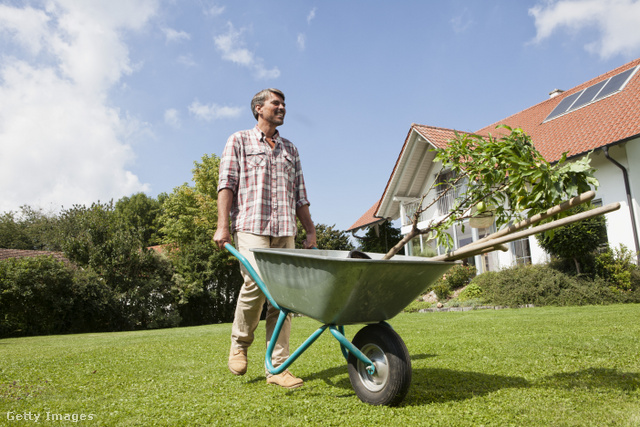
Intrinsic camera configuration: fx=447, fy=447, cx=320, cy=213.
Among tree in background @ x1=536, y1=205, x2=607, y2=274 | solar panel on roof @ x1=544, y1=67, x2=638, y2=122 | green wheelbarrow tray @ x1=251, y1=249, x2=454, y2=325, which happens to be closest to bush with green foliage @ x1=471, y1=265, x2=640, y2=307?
tree in background @ x1=536, y1=205, x2=607, y2=274

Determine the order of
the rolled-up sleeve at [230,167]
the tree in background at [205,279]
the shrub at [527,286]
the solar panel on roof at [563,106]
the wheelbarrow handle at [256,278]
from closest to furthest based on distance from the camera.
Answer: the wheelbarrow handle at [256,278]
the rolled-up sleeve at [230,167]
the shrub at [527,286]
the solar panel on roof at [563,106]
the tree in background at [205,279]

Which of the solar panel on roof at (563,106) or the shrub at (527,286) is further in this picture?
the solar panel on roof at (563,106)

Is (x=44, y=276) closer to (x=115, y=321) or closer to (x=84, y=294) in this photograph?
(x=84, y=294)

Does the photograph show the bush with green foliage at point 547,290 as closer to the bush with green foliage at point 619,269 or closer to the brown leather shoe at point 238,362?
the bush with green foliage at point 619,269

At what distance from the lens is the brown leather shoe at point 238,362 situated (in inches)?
117

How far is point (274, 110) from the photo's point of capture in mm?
3205

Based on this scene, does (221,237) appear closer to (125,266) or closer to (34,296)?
(34,296)

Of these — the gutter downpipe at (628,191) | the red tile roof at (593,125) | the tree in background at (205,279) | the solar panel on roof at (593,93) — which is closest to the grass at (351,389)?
the gutter downpipe at (628,191)

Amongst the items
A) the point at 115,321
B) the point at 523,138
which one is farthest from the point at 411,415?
the point at 115,321

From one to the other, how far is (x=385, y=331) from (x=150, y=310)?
1600 cm

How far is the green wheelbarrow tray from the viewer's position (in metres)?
2.07

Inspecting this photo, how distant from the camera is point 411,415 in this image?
2.04 meters

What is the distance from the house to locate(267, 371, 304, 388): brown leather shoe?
9140 millimetres

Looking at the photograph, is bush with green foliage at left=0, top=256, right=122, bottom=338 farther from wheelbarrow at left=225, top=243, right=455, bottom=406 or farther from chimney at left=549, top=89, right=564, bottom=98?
chimney at left=549, top=89, right=564, bottom=98
